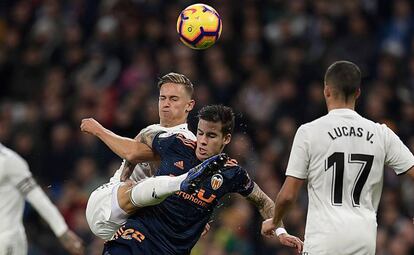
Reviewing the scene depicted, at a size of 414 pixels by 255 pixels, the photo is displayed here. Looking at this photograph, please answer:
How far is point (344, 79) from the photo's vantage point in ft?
22.8

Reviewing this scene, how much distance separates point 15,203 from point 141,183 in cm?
253

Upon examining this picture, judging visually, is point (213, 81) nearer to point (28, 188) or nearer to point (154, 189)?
point (28, 188)

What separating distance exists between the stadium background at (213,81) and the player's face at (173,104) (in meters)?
3.02

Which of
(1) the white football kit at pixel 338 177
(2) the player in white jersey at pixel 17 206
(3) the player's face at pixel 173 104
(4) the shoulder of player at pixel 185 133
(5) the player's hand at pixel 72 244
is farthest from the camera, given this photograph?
(5) the player's hand at pixel 72 244

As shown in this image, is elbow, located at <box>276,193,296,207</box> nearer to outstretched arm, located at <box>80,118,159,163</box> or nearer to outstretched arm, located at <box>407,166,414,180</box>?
outstretched arm, located at <box>407,166,414,180</box>

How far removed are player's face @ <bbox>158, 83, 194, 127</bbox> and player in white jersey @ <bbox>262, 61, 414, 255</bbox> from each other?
64.6 inches

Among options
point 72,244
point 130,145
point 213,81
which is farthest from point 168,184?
point 213,81

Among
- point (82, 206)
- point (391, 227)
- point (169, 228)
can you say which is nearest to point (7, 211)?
point (169, 228)

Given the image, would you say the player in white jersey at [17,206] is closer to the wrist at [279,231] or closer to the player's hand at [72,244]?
the player's hand at [72,244]

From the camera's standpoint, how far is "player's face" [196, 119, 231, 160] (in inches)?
303

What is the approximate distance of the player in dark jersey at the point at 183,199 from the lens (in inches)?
300

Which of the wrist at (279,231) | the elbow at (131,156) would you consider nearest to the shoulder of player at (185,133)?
the elbow at (131,156)

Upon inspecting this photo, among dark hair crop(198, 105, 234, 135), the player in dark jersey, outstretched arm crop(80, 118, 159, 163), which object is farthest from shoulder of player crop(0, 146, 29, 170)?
dark hair crop(198, 105, 234, 135)

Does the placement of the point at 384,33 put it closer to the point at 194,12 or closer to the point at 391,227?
the point at 391,227
